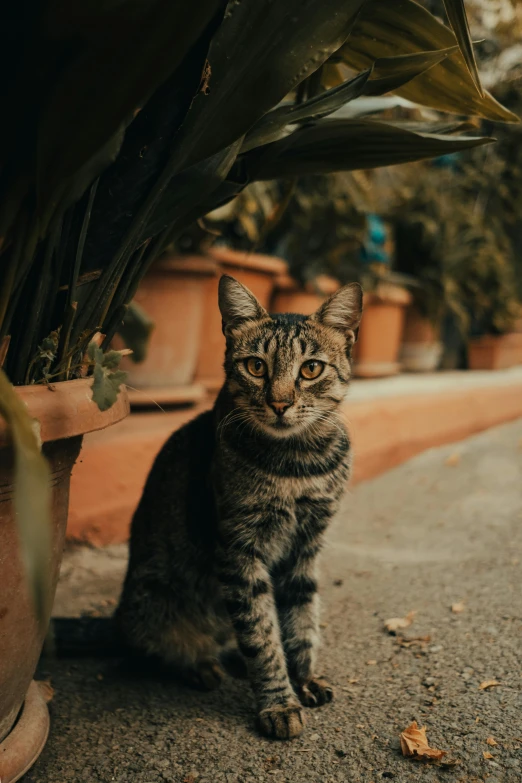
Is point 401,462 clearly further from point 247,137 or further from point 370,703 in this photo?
point 247,137

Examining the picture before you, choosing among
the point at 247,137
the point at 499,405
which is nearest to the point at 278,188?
the point at 499,405

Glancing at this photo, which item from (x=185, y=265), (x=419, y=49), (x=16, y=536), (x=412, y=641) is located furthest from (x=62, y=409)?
(x=185, y=265)

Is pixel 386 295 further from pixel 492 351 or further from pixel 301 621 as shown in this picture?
pixel 301 621

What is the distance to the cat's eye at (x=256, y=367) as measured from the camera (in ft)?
4.75

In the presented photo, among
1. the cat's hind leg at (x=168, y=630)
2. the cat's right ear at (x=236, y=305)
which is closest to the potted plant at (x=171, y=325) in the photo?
the cat's right ear at (x=236, y=305)

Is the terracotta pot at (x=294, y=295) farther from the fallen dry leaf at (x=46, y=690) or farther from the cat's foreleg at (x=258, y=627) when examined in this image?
the fallen dry leaf at (x=46, y=690)

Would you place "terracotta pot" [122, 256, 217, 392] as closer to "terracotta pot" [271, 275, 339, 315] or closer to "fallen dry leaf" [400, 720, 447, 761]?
"terracotta pot" [271, 275, 339, 315]

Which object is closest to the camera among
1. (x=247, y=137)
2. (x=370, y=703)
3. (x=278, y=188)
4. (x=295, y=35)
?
(x=295, y=35)

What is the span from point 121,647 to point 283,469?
53 centimetres

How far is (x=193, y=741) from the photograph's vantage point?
1227mm

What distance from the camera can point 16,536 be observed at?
3.17ft

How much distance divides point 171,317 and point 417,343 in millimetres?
2483

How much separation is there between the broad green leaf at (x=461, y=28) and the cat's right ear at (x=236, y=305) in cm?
61

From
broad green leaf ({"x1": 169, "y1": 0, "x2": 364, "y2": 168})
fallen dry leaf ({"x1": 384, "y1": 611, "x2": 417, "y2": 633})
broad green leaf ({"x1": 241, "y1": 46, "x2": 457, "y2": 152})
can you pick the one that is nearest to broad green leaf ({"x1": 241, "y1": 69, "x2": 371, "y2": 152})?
broad green leaf ({"x1": 241, "y1": 46, "x2": 457, "y2": 152})
